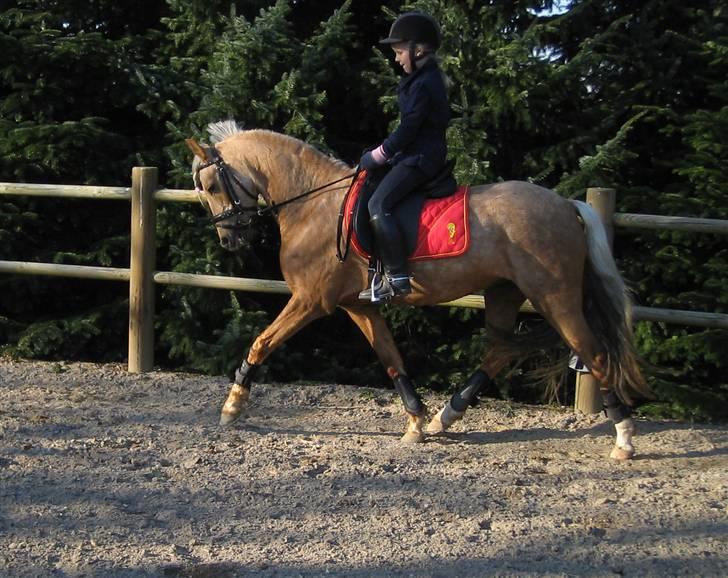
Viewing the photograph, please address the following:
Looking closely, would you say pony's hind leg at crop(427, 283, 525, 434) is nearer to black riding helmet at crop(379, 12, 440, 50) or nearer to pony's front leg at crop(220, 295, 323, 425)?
pony's front leg at crop(220, 295, 323, 425)

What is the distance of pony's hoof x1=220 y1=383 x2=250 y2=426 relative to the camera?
6.11 metres

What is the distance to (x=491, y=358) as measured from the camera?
6.10 metres

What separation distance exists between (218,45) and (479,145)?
236 cm

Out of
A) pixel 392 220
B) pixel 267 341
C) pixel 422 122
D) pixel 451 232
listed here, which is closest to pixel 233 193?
pixel 267 341

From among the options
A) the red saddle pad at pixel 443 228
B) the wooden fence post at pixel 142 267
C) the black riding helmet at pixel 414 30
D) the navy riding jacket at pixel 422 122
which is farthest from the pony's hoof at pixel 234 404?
the black riding helmet at pixel 414 30

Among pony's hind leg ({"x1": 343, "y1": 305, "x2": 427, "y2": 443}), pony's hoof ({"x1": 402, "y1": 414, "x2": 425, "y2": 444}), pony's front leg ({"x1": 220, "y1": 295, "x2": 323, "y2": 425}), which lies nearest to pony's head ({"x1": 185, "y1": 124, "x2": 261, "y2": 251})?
pony's front leg ({"x1": 220, "y1": 295, "x2": 323, "y2": 425})

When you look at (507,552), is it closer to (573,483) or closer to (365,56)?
(573,483)

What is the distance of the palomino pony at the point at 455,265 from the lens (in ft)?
18.0

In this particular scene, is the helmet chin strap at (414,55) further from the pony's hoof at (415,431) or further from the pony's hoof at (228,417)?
the pony's hoof at (228,417)

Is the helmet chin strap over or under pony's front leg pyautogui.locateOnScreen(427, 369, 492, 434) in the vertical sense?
over

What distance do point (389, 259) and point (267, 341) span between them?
3.30 ft

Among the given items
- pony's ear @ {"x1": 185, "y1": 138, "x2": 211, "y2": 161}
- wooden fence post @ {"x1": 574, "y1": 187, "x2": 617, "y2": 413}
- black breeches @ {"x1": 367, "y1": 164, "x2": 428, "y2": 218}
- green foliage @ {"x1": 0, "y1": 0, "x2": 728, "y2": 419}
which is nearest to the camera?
black breeches @ {"x1": 367, "y1": 164, "x2": 428, "y2": 218}

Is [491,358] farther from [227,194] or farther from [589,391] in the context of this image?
[227,194]

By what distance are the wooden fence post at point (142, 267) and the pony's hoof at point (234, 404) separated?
199 cm
